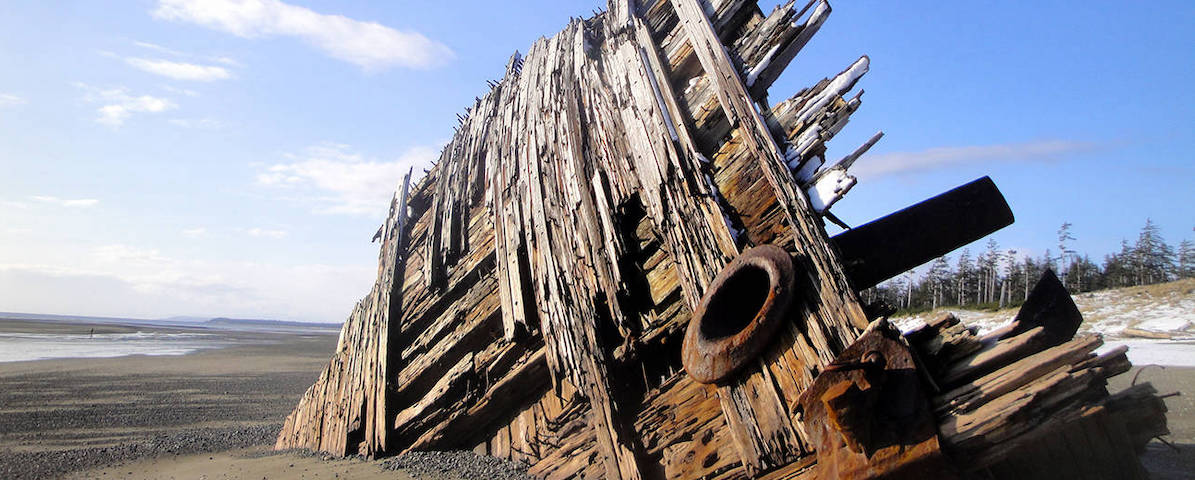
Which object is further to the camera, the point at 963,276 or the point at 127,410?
the point at 963,276

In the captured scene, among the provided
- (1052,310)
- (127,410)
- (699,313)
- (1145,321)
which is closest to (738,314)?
(699,313)

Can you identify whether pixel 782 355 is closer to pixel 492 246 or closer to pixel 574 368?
pixel 574 368

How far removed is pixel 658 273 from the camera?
10.7 ft

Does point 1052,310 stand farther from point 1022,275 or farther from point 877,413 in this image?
point 1022,275

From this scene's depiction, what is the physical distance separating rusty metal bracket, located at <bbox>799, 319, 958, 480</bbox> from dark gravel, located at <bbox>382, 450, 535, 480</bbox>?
2.03 metres

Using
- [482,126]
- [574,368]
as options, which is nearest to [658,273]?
[574,368]

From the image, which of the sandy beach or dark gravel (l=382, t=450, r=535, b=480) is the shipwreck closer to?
dark gravel (l=382, t=450, r=535, b=480)

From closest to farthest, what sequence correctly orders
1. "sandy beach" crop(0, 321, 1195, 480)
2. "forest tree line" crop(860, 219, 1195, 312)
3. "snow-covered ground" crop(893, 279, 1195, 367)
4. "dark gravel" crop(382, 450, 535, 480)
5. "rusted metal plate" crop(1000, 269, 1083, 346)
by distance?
"rusted metal plate" crop(1000, 269, 1083, 346)
"dark gravel" crop(382, 450, 535, 480)
"sandy beach" crop(0, 321, 1195, 480)
"snow-covered ground" crop(893, 279, 1195, 367)
"forest tree line" crop(860, 219, 1195, 312)

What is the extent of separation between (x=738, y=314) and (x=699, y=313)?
7.9 inches

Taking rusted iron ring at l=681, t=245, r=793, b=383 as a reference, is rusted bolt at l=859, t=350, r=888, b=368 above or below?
below

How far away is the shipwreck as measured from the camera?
209cm

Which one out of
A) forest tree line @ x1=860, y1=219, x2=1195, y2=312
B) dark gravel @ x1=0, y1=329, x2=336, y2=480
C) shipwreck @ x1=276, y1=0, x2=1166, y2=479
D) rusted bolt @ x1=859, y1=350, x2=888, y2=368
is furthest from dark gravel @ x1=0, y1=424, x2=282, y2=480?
forest tree line @ x1=860, y1=219, x2=1195, y2=312

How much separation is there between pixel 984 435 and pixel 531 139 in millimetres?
3237

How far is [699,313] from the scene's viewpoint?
2.76 metres
